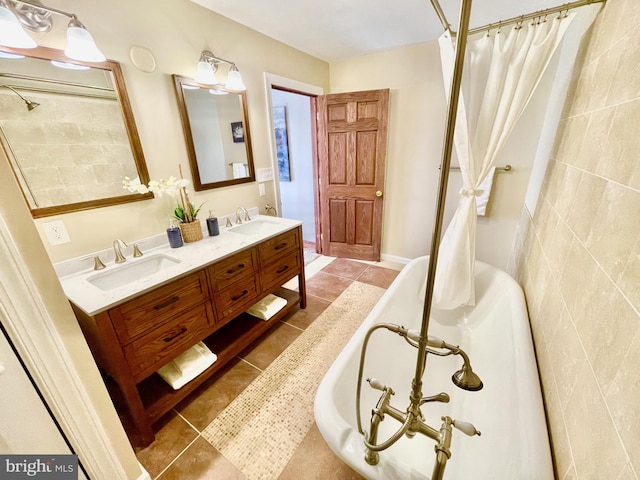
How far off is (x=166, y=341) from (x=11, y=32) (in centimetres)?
144

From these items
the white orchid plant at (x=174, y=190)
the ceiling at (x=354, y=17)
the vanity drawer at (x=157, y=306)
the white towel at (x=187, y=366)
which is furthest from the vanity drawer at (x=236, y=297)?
the ceiling at (x=354, y=17)

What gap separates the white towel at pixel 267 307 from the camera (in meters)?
1.90

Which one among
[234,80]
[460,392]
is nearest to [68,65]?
[234,80]

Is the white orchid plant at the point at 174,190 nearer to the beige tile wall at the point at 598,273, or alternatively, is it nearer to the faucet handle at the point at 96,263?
the faucet handle at the point at 96,263

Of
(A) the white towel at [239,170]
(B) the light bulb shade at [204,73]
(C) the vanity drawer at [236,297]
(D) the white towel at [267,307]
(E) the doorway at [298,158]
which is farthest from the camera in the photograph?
(E) the doorway at [298,158]

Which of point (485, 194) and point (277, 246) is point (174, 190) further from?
point (485, 194)

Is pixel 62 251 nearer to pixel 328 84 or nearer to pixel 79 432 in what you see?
pixel 79 432

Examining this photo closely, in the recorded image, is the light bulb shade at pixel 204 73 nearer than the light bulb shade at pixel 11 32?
No

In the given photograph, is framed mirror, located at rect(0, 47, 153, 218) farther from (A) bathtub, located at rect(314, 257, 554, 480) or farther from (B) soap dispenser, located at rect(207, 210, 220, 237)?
(A) bathtub, located at rect(314, 257, 554, 480)

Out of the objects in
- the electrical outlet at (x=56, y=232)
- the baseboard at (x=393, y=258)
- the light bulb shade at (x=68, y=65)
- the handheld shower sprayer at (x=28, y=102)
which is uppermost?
the light bulb shade at (x=68, y=65)

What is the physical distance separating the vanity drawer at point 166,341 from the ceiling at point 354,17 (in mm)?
1992

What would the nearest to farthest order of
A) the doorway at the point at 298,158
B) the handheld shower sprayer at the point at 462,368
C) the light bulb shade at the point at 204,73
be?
the handheld shower sprayer at the point at 462,368 < the light bulb shade at the point at 204,73 < the doorway at the point at 298,158

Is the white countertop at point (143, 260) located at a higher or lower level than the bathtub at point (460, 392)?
higher

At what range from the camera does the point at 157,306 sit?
3.84ft
